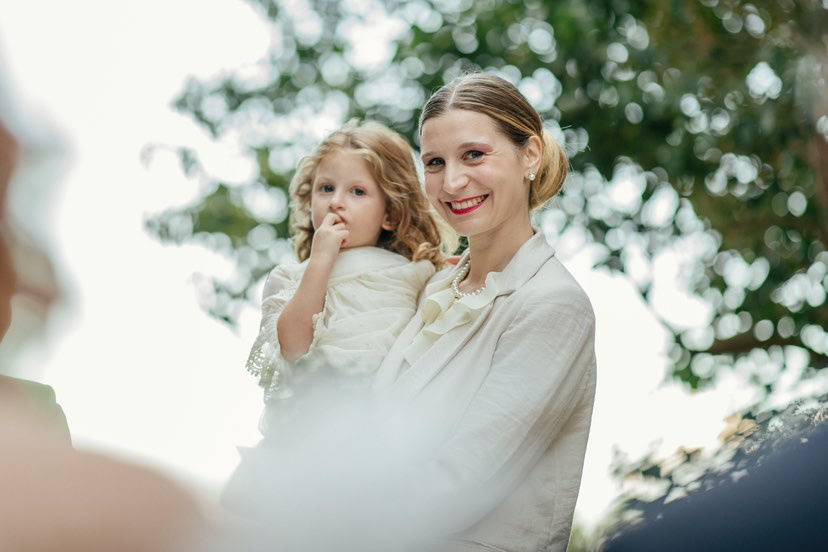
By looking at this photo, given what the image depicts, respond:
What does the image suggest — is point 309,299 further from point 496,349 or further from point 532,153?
point 532,153

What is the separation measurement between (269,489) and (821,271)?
542 cm

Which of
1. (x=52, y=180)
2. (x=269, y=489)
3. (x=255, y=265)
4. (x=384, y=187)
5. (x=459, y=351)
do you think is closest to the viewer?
(x=52, y=180)

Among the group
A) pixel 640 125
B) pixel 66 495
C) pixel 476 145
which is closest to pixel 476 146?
pixel 476 145

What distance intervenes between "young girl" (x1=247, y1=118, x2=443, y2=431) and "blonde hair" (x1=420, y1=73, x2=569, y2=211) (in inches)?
9.9

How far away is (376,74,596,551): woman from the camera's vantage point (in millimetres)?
1882

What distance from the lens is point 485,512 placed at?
6.26 ft

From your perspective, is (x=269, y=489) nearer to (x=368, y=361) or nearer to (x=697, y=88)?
(x=368, y=361)

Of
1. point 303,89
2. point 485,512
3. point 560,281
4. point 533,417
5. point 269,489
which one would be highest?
point 303,89

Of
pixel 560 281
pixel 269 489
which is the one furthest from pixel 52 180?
pixel 560 281

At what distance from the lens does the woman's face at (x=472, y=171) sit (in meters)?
2.20

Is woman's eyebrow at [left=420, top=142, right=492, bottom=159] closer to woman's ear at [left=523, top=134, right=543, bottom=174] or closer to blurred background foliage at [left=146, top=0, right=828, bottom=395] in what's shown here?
woman's ear at [left=523, top=134, right=543, bottom=174]

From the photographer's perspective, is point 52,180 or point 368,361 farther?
point 368,361

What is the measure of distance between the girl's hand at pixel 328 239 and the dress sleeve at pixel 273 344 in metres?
0.11

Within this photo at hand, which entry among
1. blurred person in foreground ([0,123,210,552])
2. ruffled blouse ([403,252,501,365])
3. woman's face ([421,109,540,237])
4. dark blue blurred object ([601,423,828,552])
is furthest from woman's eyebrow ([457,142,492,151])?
blurred person in foreground ([0,123,210,552])
